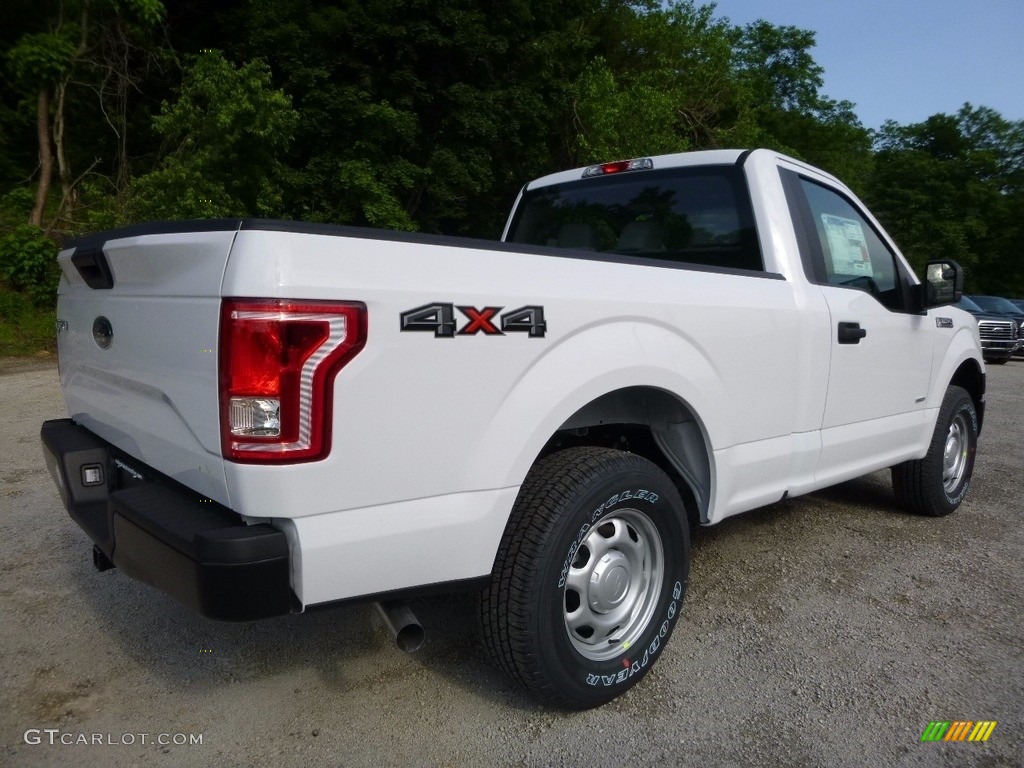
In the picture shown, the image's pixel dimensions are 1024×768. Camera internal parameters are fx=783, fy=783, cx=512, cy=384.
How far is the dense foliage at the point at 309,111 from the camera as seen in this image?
1272 cm

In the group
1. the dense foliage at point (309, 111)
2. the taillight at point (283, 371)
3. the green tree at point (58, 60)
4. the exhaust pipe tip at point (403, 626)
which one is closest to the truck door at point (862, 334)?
the exhaust pipe tip at point (403, 626)

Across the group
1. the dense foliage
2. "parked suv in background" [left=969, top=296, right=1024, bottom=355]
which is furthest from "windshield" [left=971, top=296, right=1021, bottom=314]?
the dense foliage

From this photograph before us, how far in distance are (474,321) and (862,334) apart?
2205mm

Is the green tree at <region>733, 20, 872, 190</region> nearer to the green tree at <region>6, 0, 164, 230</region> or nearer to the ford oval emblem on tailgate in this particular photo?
the green tree at <region>6, 0, 164, 230</region>

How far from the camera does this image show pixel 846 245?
3703mm

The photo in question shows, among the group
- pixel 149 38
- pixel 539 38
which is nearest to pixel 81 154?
pixel 149 38

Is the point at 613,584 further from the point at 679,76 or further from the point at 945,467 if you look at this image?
the point at 679,76

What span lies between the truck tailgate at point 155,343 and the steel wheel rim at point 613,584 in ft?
3.74

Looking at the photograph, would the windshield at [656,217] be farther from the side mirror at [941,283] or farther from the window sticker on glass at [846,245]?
the side mirror at [941,283]

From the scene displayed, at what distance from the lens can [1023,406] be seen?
9500 mm

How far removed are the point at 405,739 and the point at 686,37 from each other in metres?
20.9

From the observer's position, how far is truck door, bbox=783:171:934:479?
11.2ft

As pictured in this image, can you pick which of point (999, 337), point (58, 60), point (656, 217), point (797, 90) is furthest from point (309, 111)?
point (797, 90)

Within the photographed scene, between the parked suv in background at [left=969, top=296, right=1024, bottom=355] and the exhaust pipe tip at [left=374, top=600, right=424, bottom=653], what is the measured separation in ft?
65.2
